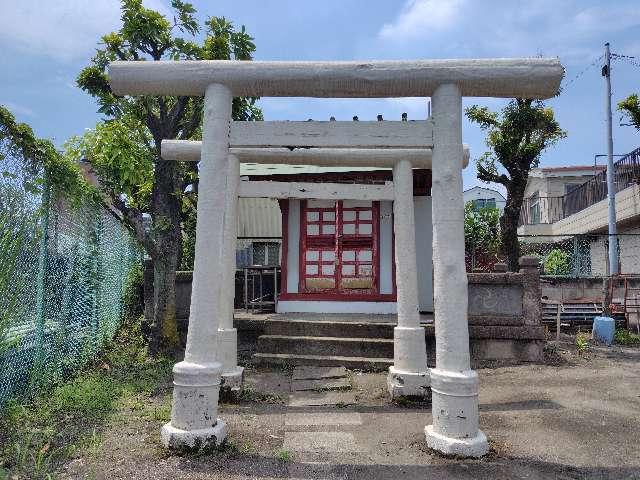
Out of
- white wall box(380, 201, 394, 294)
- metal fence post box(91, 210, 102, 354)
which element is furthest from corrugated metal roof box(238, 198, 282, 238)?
metal fence post box(91, 210, 102, 354)

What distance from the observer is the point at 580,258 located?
46.6ft

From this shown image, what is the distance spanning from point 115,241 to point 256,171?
314 cm

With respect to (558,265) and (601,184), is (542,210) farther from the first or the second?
(558,265)

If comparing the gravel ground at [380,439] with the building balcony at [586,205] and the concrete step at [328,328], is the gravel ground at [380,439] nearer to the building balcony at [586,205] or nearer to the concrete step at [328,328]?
the concrete step at [328,328]

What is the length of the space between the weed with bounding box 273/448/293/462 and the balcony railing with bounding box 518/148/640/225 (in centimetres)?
1487

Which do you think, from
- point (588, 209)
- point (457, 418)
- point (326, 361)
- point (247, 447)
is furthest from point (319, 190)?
point (588, 209)

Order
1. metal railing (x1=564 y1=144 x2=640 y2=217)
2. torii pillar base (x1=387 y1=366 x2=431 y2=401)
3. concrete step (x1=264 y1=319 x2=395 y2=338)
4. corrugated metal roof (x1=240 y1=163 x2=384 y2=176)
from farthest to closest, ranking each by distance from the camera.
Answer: metal railing (x1=564 y1=144 x2=640 y2=217), corrugated metal roof (x1=240 y1=163 x2=384 y2=176), concrete step (x1=264 y1=319 x2=395 y2=338), torii pillar base (x1=387 y1=366 x2=431 y2=401)

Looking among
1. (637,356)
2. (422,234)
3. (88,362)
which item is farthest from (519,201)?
(88,362)

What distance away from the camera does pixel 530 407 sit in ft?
18.8

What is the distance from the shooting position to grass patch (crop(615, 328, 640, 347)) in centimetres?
1073

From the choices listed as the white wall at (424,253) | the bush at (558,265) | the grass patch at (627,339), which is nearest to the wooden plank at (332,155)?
the white wall at (424,253)

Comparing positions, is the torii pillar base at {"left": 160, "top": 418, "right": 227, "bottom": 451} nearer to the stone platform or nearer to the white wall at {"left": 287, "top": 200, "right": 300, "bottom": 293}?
the stone platform

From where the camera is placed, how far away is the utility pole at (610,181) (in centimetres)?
1461

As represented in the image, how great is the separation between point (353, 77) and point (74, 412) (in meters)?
4.59
